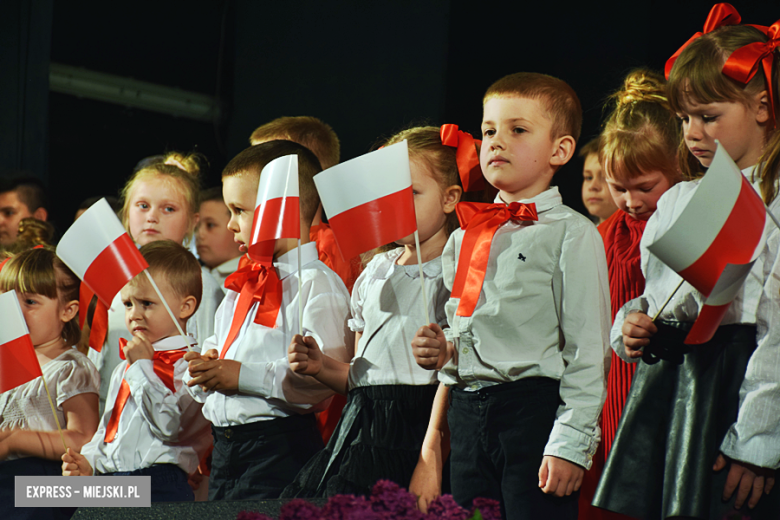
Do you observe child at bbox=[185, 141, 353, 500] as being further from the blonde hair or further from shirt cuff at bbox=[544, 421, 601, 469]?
the blonde hair

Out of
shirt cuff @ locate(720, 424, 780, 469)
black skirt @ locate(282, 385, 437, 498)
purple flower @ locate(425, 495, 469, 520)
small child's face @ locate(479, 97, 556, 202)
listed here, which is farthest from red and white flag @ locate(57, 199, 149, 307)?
shirt cuff @ locate(720, 424, 780, 469)

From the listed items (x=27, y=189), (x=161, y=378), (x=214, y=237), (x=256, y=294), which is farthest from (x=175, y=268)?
(x=27, y=189)

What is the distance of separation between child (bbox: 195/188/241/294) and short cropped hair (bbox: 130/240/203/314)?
1254mm

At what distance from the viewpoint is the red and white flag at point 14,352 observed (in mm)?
2092

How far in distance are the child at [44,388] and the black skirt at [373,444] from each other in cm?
90

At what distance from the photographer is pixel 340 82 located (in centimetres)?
448

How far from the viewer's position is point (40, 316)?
7.94 feet

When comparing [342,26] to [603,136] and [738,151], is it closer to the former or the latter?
[603,136]

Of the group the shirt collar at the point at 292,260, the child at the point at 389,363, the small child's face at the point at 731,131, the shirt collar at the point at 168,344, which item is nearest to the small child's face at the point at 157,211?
the shirt collar at the point at 168,344

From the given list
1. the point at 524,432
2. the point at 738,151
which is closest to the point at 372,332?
the point at 524,432

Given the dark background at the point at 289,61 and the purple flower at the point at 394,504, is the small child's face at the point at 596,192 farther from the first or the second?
the purple flower at the point at 394,504

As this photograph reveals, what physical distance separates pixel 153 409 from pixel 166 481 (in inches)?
7.9

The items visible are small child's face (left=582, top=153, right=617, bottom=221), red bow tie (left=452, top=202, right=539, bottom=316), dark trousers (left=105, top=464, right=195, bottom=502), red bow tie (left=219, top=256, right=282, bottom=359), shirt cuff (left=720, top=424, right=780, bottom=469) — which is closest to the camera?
shirt cuff (left=720, top=424, right=780, bottom=469)

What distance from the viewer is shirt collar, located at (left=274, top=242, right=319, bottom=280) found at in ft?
6.61
